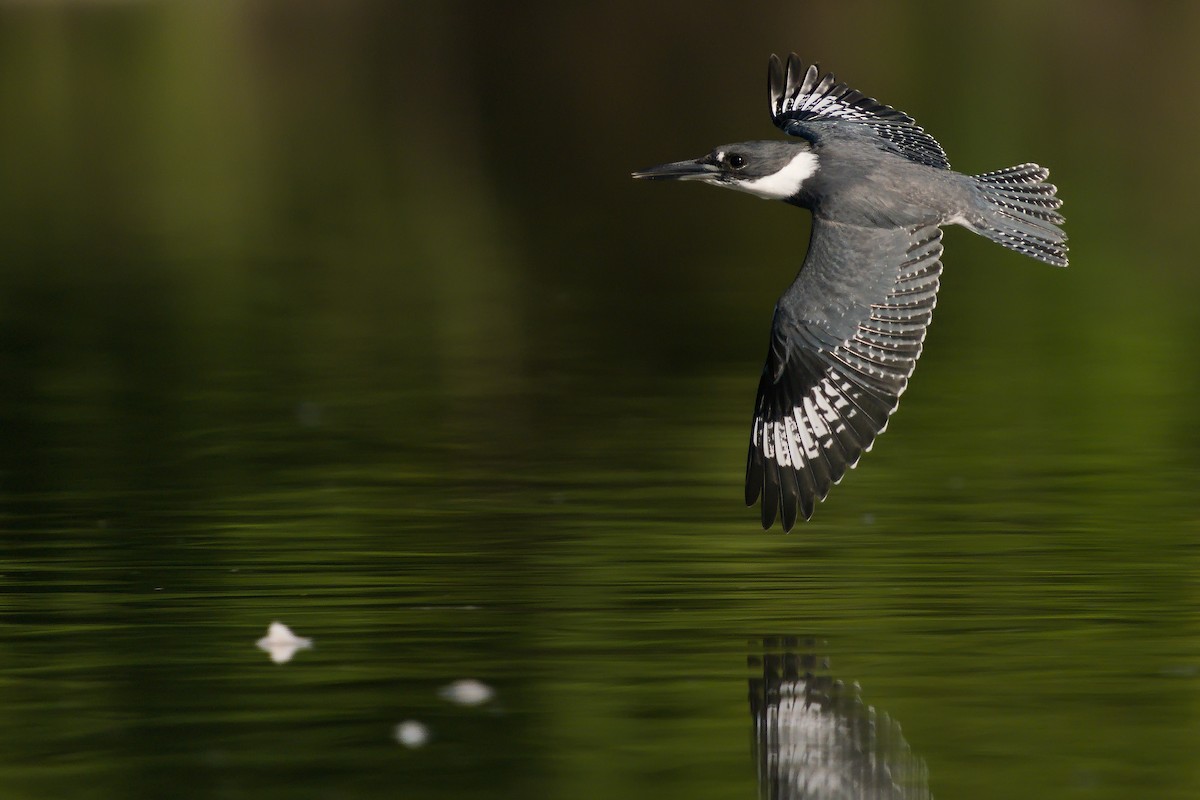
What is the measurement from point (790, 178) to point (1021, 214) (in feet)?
3.18

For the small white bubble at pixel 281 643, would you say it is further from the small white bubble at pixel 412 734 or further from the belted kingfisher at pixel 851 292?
the belted kingfisher at pixel 851 292

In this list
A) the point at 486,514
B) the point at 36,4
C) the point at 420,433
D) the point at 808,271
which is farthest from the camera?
the point at 36,4

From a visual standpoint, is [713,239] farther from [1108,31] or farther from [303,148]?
Answer: [1108,31]

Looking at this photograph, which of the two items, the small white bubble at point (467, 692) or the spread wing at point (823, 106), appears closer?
the small white bubble at point (467, 692)

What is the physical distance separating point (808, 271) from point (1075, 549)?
5.30ft

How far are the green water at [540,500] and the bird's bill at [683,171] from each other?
4.79 ft

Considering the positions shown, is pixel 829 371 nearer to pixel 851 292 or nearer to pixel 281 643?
pixel 851 292

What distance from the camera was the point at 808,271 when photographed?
10.2 meters

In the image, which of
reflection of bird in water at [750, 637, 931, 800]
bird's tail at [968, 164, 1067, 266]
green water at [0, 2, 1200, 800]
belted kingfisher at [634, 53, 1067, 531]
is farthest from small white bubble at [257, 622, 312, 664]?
bird's tail at [968, 164, 1067, 266]

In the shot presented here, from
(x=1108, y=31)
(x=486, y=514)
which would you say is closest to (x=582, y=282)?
(x=486, y=514)

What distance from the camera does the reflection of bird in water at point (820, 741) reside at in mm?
7109

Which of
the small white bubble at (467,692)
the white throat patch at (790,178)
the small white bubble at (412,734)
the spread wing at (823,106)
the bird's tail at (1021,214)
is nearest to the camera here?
the small white bubble at (412,734)

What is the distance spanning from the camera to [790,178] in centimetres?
1098

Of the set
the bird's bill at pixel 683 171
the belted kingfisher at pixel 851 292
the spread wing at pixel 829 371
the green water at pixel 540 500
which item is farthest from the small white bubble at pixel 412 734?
the bird's bill at pixel 683 171
